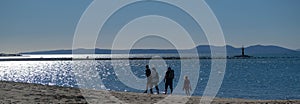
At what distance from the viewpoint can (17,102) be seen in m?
12.9

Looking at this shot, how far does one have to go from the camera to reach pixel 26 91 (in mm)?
15953

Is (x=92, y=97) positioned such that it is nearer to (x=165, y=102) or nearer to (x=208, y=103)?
(x=165, y=102)

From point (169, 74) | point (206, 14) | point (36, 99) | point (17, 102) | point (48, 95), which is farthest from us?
point (169, 74)

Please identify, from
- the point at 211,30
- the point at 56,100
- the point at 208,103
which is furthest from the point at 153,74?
the point at 56,100

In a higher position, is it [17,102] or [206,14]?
[206,14]

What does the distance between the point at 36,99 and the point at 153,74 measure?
10007 millimetres

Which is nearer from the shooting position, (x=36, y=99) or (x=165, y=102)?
(x=36, y=99)

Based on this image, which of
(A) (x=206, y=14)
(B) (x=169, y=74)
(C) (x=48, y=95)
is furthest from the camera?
(B) (x=169, y=74)

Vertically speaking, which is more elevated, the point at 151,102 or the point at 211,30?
the point at 211,30

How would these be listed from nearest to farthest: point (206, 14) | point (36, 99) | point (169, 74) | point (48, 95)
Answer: point (36, 99)
point (48, 95)
point (206, 14)
point (169, 74)

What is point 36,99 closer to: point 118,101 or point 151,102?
point 118,101

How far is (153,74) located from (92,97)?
26.0ft

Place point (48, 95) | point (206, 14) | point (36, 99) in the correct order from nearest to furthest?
point (36, 99)
point (48, 95)
point (206, 14)

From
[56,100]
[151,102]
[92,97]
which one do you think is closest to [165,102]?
[151,102]
